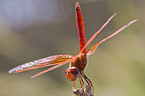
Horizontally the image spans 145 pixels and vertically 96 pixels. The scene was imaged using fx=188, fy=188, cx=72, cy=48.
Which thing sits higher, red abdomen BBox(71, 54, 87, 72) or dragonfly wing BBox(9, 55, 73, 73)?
dragonfly wing BBox(9, 55, 73, 73)

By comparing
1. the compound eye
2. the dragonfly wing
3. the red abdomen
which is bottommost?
the compound eye

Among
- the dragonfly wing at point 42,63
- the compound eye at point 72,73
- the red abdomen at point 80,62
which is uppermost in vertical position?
the dragonfly wing at point 42,63

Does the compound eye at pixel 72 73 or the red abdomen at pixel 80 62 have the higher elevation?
the red abdomen at pixel 80 62

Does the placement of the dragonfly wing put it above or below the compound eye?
above

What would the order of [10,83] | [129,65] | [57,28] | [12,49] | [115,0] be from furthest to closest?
→ [57,28], [12,49], [10,83], [115,0], [129,65]

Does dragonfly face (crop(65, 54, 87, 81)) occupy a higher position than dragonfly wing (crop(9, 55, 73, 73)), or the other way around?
dragonfly wing (crop(9, 55, 73, 73))

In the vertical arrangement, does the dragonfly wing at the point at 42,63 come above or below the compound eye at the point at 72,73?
above

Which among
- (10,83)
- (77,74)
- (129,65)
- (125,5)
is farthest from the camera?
(10,83)

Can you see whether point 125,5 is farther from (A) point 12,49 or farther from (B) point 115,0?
(A) point 12,49

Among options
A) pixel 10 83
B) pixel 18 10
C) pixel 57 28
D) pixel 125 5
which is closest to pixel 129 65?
pixel 125 5

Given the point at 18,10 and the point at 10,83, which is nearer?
the point at 10,83

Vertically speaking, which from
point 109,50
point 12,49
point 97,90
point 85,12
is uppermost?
point 85,12
